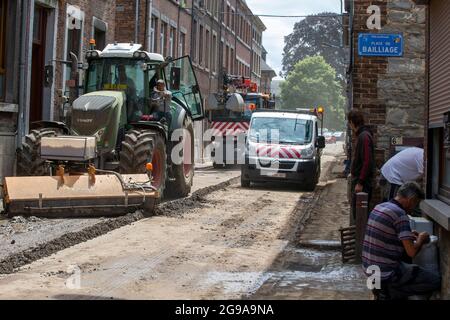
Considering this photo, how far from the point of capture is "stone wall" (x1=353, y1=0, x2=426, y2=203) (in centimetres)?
1202

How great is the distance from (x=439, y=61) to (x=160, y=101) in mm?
7949

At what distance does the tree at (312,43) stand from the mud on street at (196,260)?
8813 centimetres

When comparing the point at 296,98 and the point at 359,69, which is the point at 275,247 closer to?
the point at 359,69

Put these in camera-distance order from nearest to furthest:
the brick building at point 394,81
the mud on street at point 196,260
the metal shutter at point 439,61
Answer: the metal shutter at point 439,61 → the mud on street at point 196,260 → the brick building at point 394,81

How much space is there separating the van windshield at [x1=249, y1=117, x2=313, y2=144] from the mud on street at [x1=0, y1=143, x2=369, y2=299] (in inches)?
246

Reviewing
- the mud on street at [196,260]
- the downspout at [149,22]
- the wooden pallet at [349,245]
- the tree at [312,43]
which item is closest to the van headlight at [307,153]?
the mud on street at [196,260]

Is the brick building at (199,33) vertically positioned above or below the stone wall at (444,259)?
above

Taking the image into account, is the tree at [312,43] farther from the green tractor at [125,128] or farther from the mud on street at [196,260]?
the mud on street at [196,260]

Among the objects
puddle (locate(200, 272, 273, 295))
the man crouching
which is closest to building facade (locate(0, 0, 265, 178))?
puddle (locate(200, 272, 273, 295))

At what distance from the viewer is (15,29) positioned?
1656 cm

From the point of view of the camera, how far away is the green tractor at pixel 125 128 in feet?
41.5

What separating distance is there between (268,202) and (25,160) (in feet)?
18.9

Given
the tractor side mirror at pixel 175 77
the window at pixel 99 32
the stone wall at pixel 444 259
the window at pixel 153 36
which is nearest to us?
the stone wall at pixel 444 259

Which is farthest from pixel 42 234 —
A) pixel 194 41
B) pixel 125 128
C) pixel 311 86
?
pixel 311 86
